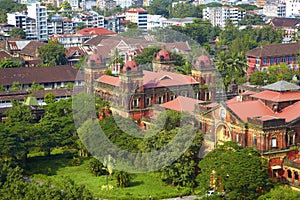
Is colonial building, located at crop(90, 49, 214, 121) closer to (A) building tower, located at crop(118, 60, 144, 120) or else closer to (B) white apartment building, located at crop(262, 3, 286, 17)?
(A) building tower, located at crop(118, 60, 144, 120)

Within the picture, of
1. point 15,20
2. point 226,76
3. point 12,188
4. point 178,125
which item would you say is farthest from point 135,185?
point 15,20

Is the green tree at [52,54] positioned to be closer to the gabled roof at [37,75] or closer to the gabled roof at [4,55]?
the gabled roof at [4,55]

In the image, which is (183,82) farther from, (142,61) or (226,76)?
(142,61)

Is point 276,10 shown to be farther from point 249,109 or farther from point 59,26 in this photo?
point 249,109

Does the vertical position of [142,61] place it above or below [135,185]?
above

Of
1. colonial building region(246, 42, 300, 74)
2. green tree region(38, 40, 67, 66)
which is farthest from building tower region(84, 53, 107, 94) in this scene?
colonial building region(246, 42, 300, 74)

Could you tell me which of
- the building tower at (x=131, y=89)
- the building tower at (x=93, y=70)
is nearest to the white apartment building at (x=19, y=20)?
the building tower at (x=93, y=70)

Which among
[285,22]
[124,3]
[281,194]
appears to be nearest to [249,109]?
[281,194]
